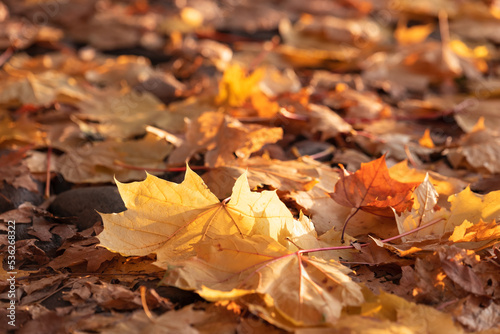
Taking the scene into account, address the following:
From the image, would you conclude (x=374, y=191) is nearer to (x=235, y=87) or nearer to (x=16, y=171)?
(x=235, y=87)

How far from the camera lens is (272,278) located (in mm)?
871

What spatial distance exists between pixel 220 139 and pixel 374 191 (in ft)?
1.47

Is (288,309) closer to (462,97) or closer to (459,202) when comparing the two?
(459,202)

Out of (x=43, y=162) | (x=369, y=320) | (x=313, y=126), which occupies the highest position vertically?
(x=369, y=320)

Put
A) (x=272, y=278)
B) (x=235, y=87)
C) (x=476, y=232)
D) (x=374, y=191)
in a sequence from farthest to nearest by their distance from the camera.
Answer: (x=235, y=87) → (x=374, y=191) → (x=476, y=232) → (x=272, y=278)

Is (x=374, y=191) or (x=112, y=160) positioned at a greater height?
(x=374, y=191)

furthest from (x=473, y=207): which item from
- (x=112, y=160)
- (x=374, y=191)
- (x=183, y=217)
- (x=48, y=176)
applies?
(x=48, y=176)

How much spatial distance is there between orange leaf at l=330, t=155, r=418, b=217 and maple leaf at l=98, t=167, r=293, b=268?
150mm

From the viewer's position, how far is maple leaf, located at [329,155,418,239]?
107cm

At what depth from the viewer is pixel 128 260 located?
109 cm

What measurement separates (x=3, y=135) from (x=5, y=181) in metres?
0.30

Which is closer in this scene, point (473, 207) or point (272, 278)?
point (272, 278)

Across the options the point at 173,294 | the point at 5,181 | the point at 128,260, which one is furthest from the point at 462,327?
the point at 5,181

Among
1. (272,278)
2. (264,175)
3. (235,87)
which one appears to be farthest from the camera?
(235,87)
